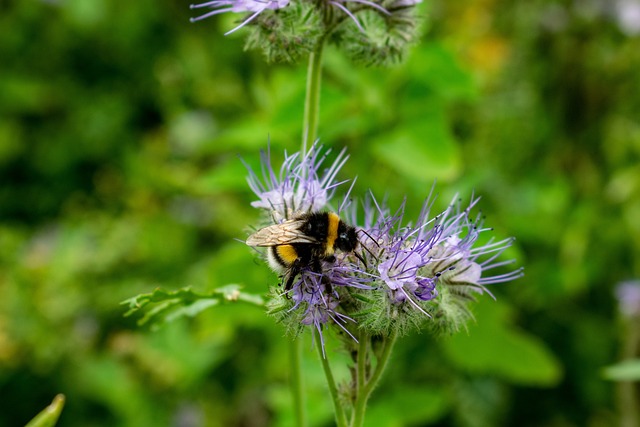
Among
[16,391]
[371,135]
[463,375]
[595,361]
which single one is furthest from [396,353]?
[16,391]

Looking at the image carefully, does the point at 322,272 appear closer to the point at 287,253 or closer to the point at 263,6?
the point at 287,253

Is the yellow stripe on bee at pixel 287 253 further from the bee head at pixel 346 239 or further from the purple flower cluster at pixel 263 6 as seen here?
the purple flower cluster at pixel 263 6

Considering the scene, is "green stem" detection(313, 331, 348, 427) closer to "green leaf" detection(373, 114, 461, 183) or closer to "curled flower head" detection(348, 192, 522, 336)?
"curled flower head" detection(348, 192, 522, 336)

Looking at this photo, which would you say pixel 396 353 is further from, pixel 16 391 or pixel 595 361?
pixel 16 391

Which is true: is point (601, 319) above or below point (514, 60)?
below

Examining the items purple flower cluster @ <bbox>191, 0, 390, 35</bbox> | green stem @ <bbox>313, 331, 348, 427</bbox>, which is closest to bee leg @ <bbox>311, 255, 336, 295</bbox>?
green stem @ <bbox>313, 331, 348, 427</bbox>

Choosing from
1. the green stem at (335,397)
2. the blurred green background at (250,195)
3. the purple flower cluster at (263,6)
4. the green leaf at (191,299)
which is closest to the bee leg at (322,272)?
the green stem at (335,397)
